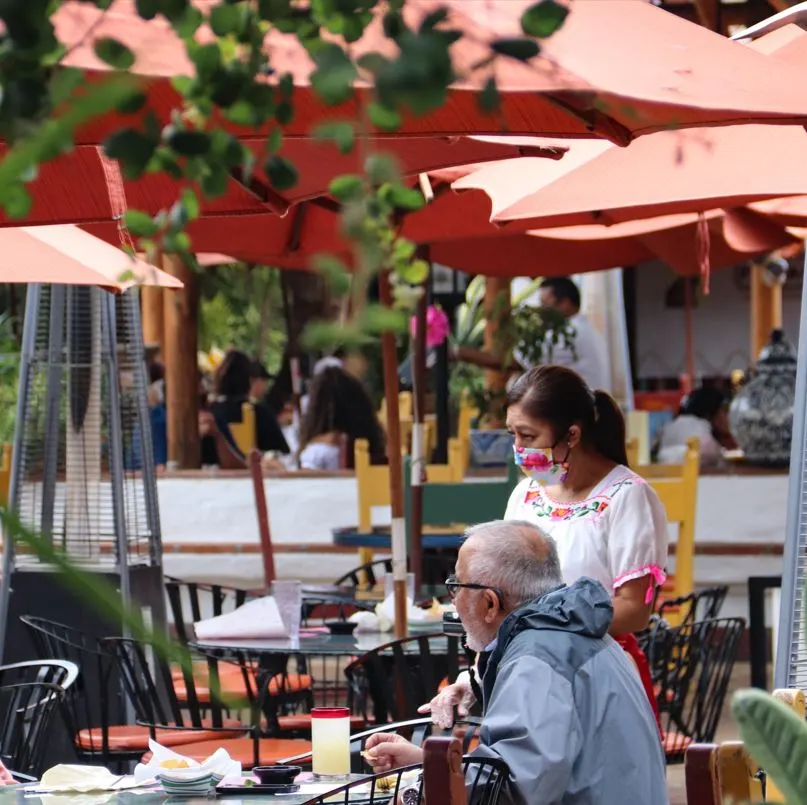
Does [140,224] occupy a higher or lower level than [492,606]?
higher

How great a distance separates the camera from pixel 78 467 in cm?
663

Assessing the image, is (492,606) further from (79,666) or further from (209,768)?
(79,666)

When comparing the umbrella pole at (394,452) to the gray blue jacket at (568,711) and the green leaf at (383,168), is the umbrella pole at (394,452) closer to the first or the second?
the gray blue jacket at (568,711)

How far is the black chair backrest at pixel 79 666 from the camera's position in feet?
16.6

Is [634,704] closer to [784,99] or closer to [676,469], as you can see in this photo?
[784,99]

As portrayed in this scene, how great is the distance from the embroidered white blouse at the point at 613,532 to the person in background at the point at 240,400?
794cm

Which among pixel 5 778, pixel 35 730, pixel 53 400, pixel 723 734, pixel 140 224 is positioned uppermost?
pixel 140 224

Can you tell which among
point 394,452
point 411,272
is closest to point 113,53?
point 411,272

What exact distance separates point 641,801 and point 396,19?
7.15ft

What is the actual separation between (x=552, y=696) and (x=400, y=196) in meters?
1.95

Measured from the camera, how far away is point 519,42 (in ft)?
3.89

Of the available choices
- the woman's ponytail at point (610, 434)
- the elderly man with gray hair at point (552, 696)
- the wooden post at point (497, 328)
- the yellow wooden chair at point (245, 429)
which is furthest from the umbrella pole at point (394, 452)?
the yellow wooden chair at point (245, 429)

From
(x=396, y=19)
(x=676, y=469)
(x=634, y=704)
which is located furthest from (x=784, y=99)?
(x=676, y=469)

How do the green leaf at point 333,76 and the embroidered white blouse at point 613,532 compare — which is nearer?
the green leaf at point 333,76
